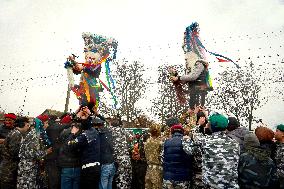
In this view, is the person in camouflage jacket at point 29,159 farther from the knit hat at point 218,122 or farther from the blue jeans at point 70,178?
the knit hat at point 218,122

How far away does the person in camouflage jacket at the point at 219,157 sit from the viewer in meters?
4.86

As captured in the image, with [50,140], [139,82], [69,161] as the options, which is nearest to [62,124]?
[50,140]

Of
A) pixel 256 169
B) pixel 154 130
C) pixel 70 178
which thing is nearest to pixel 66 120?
pixel 70 178

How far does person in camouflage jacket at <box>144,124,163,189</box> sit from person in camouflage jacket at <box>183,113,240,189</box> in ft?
6.54

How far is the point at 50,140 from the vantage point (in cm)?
787

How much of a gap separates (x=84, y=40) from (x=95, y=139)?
742 cm

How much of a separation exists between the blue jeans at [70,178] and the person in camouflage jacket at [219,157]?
2.73m

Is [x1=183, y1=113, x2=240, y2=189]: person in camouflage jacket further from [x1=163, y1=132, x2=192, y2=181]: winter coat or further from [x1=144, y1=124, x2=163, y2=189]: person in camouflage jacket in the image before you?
[x1=144, y1=124, x2=163, y2=189]: person in camouflage jacket

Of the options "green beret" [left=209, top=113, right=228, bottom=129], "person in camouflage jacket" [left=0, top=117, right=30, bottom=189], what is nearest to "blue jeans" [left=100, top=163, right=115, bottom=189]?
"person in camouflage jacket" [left=0, top=117, right=30, bottom=189]

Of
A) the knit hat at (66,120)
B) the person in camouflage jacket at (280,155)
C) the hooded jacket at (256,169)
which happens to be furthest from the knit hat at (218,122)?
the knit hat at (66,120)

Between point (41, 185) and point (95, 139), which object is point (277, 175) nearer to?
point (95, 139)

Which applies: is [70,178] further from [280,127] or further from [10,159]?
[280,127]

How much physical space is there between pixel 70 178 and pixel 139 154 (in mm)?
2483

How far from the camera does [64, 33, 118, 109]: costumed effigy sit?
11859mm
